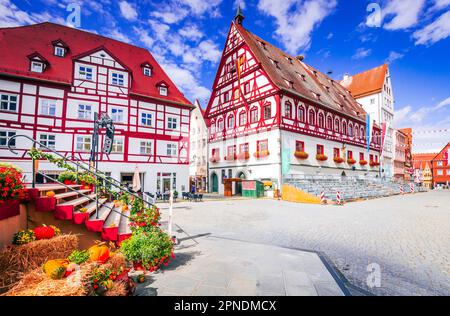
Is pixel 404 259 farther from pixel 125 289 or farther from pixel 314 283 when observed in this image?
pixel 125 289

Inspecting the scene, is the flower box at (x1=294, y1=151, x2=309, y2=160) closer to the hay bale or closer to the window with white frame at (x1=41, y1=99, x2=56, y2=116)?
the hay bale

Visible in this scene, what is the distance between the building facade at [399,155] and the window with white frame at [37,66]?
5659cm

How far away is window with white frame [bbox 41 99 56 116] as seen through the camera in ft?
57.4

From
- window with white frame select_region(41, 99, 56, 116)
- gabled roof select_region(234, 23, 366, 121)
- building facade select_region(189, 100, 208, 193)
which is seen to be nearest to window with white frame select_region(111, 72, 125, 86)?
window with white frame select_region(41, 99, 56, 116)

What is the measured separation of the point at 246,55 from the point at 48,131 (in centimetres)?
2055

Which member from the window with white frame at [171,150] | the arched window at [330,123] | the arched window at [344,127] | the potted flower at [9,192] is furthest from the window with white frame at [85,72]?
the arched window at [344,127]

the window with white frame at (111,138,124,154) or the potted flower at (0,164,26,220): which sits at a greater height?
the window with white frame at (111,138,124,154)

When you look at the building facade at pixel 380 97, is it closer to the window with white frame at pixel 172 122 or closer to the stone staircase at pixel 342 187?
the stone staircase at pixel 342 187

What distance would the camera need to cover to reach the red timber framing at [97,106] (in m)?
16.9

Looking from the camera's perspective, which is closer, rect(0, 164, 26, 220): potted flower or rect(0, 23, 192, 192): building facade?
rect(0, 164, 26, 220): potted flower

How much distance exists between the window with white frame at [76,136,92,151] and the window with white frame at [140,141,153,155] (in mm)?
4262

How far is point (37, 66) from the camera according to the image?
57.5ft

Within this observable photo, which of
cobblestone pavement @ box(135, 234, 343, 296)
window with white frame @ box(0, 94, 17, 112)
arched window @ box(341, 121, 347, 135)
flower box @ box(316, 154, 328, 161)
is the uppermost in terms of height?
arched window @ box(341, 121, 347, 135)

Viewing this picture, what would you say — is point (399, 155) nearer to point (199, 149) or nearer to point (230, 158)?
point (230, 158)
